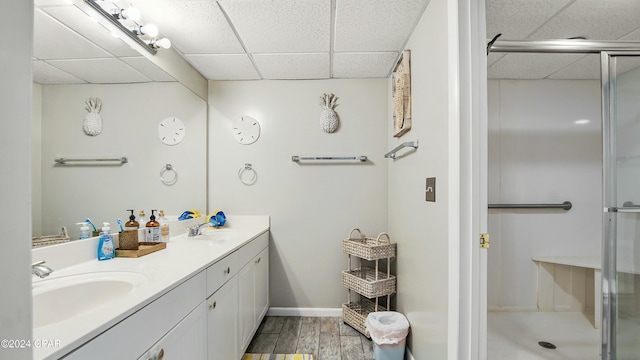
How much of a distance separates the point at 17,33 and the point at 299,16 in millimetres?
1427

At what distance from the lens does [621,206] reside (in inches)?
54.4

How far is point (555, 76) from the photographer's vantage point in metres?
2.31

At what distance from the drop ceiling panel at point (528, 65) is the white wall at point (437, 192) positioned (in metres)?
0.99

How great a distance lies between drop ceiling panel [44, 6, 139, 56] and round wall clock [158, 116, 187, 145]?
1.55 feet

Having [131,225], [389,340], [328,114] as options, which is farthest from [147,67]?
[389,340]

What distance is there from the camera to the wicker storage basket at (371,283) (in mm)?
1981

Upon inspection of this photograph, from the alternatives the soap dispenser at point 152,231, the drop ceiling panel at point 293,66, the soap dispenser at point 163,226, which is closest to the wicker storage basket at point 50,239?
the soap dispenser at point 152,231

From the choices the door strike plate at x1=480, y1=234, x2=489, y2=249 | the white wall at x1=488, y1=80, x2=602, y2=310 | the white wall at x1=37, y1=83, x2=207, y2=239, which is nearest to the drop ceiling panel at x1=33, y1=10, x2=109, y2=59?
the white wall at x1=37, y1=83, x2=207, y2=239

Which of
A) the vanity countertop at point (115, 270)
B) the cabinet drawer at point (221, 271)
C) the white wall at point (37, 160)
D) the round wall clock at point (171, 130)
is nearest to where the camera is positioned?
the vanity countertop at point (115, 270)

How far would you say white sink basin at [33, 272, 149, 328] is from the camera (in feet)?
2.96

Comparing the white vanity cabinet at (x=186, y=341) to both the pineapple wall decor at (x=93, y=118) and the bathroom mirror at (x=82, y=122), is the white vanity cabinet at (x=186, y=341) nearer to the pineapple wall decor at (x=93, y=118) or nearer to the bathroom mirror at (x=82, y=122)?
the bathroom mirror at (x=82, y=122)

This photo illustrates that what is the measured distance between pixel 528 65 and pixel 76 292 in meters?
3.21

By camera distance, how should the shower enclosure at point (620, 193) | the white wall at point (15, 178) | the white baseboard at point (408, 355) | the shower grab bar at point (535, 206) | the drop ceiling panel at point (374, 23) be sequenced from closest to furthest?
the white wall at point (15, 178), the shower enclosure at point (620, 193), the drop ceiling panel at point (374, 23), the white baseboard at point (408, 355), the shower grab bar at point (535, 206)

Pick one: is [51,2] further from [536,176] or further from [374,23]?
[536,176]
